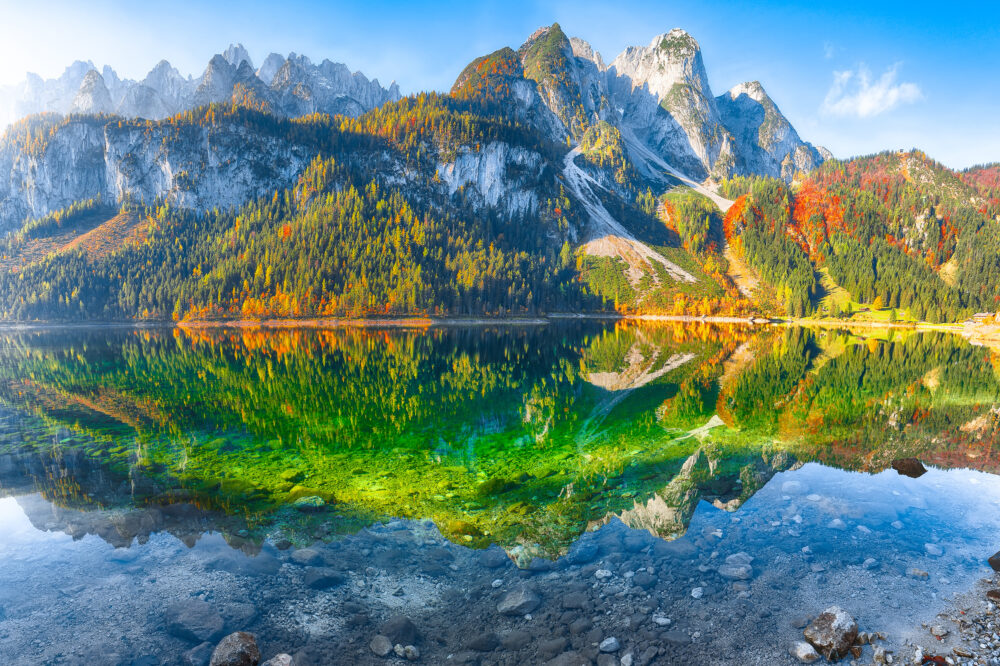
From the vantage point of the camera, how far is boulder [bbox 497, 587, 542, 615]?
36.8ft

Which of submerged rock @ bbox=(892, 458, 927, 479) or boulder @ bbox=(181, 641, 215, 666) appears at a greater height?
boulder @ bbox=(181, 641, 215, 666)

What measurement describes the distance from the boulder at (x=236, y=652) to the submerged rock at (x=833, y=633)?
1163 centimetres

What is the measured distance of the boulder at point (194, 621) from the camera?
10.3 meters

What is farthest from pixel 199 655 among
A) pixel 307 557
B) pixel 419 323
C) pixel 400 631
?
pixel 419 323

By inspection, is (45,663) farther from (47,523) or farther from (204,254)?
(204,254)

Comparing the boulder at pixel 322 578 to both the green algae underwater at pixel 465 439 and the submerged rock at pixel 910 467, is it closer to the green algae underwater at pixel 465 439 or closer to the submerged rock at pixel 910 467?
the green algae underwater at pixel 465 439

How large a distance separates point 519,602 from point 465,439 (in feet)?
49.2

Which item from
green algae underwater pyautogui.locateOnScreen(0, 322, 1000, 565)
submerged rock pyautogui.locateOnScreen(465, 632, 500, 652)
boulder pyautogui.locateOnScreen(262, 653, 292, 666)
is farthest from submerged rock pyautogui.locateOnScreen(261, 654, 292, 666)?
green algae underwater pyautogui.locateOnScreen(0, 322, 1000, 565)

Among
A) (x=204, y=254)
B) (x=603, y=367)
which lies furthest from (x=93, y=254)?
(x=603, y=367)

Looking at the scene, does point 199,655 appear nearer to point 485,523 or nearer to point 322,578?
point 322,578

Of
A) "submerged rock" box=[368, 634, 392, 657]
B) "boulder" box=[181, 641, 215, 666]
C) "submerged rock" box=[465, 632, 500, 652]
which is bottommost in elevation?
"submerged rock" box=[465, 632, 500, 652]

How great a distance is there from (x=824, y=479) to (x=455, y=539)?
16164mm

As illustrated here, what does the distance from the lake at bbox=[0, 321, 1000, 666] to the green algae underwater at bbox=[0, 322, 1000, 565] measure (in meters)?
0.18

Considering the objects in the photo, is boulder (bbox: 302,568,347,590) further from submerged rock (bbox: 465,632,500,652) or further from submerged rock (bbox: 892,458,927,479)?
submerged rock (bbox: 892,458,927,479)
